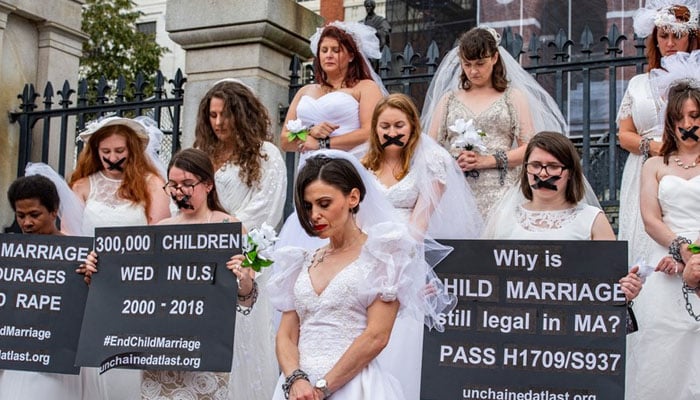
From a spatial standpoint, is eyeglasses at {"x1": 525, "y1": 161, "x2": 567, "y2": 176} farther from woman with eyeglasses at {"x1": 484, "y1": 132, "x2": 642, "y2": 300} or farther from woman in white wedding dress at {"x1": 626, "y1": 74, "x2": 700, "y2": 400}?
woman in white wedding dress at {"x1": 626, "y1": 74, "x2": 700, "y2": 400}

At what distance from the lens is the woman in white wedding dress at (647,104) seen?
259 inches

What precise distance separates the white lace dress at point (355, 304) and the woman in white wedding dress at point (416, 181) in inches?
49.6

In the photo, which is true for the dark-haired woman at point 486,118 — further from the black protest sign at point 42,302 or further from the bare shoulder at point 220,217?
the black protest sign at point 42,302

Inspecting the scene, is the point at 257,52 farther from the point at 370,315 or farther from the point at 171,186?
the point at 370,315

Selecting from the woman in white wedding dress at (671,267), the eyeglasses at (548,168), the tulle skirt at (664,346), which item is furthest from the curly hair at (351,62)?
the tulle skirt at (664,346)

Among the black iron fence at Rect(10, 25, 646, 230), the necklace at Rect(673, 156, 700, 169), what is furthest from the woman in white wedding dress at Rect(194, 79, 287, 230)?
the necklace at Rect(673, 156, 700, 169)

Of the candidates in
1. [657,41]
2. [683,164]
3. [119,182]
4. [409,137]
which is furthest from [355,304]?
[657,41]

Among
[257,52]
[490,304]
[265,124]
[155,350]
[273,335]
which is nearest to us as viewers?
[490,304]

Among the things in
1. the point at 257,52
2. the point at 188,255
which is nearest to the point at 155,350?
the point at 188,255

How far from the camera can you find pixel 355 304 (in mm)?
4945

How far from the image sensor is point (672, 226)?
5.91m

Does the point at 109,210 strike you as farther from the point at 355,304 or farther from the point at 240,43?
the point at 355,304

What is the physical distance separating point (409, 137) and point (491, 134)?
2.27ft

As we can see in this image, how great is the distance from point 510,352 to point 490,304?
0.26 m
